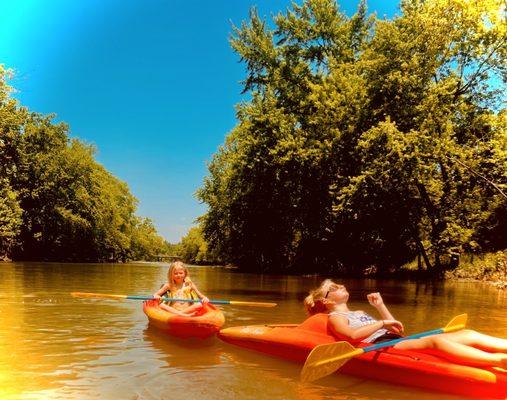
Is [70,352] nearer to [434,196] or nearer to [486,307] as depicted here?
[486,307]

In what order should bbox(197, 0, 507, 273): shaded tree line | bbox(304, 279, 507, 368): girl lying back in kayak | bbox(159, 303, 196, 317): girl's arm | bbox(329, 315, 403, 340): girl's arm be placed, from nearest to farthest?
1. bbox(304, 279, 507, 368): girl lying back in kayak
2. bbox(329, 315, 403, 340): girl's arm
3. bbox(159, 303, 196, 317): girl's arm
4. bbox(197, 0, 507, 273): shaded tree line

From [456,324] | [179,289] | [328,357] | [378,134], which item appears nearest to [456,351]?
[456,324]

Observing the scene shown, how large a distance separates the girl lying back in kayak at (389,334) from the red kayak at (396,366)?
8cm

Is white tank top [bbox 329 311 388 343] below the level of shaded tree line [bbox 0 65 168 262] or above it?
below

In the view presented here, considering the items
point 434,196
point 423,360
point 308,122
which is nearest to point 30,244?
point 308,122

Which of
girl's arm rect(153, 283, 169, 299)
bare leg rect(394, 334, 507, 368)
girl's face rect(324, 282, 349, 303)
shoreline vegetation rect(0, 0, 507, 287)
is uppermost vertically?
shoreline vegetation rect(0, 0, 507, 287)

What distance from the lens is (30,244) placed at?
4103 centimetres

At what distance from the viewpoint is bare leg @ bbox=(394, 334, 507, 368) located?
438 cm

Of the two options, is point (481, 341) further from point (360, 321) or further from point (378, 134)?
point (378, 134)

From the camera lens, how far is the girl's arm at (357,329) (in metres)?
5.05

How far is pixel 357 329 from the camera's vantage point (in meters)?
5.08

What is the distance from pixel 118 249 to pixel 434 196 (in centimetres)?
3884

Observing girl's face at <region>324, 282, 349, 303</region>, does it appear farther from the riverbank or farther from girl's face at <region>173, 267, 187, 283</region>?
the riverbank

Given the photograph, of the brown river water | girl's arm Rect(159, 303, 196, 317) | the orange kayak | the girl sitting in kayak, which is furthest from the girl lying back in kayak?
the girl sitting in kayak
